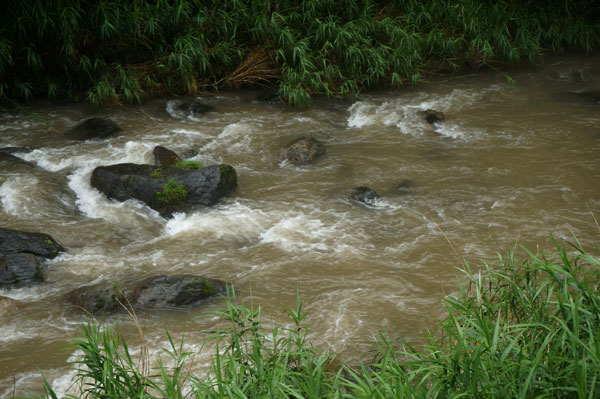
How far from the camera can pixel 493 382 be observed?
275cm

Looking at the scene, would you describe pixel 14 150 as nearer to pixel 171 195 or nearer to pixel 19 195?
Answer: pixel 19 195

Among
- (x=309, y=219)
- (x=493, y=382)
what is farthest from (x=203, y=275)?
(x=493, y=382)

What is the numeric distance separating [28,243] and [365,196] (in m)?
3.90

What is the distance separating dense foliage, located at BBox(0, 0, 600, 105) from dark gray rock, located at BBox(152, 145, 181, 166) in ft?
7.89

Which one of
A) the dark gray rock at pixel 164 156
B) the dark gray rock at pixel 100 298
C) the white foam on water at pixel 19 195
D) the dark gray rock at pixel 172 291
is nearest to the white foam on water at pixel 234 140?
the dark gray rock at pixel 164 156

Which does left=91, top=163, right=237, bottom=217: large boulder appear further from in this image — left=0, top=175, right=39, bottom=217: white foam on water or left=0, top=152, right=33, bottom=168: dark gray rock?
left=0, top=152, right=33, bottom=168: dark gray rock

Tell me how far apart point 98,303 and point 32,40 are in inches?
278

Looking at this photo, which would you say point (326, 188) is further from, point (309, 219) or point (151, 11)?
point (151, 11)

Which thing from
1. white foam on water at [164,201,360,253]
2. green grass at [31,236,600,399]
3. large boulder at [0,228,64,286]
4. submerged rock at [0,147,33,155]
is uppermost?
green grass at [31,236,600,399]

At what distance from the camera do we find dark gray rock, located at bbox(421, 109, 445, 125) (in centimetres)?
970

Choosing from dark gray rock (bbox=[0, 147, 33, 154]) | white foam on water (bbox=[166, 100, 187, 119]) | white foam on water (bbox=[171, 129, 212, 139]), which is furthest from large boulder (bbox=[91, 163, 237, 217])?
white foam on water (bbox=[166, 100, 187, 119])

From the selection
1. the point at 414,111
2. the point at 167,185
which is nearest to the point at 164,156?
the point at 167,185

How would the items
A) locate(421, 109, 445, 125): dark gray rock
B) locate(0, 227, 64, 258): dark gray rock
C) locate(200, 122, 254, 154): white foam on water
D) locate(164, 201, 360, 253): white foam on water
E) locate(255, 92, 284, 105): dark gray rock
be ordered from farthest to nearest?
locate(255, 92, 284, 105): dark gray rock, locate(421, 109, 445, 125): dark gray rock, locate(200, 122, 254, 154): white foam on water, locate(164, 201, 360, 253): white foam on water, locate(0, 227, 64, 258): dark gray rock

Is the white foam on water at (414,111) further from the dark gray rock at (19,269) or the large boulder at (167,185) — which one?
the dark gray rock at (19,269)
